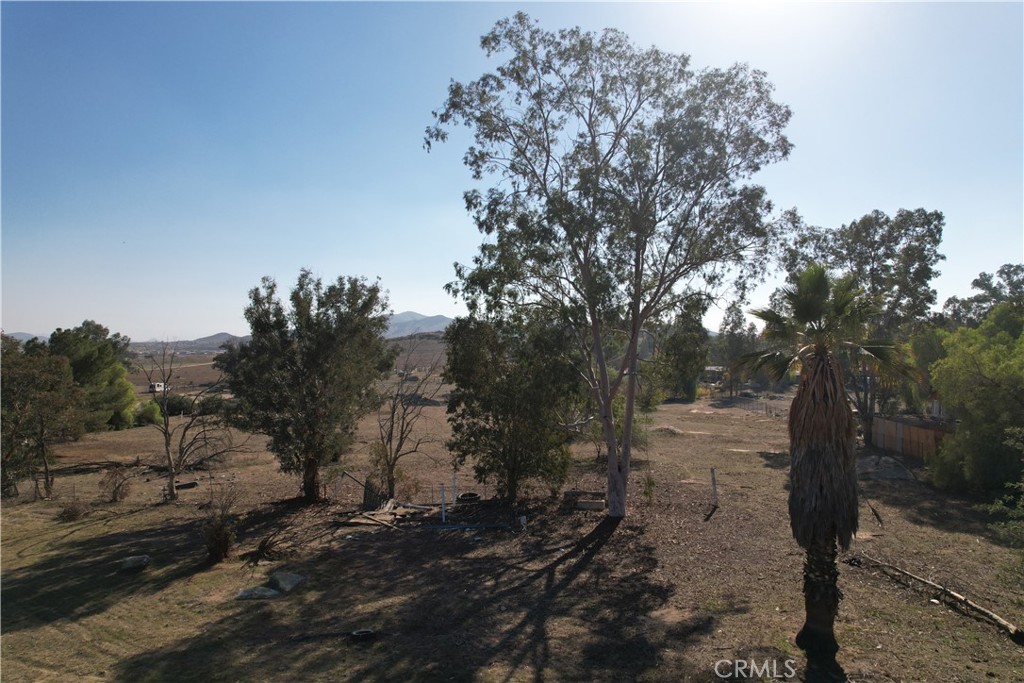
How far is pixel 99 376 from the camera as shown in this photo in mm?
37281

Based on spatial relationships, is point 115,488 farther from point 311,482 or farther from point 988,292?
point 988,292

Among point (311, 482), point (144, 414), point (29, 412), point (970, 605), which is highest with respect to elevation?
point (29, 412)

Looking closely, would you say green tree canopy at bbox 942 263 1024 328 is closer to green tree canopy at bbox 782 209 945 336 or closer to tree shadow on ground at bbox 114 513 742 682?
green tree canopy at bbox 782 209 945 336

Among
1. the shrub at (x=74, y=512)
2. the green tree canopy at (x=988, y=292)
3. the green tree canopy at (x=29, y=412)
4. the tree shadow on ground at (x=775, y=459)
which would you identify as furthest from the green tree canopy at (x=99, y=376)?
the green tree canopy at (x=988, y=292)

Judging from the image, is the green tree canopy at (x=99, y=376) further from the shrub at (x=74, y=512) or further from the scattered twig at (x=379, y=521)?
the scattered twig at (x=379, y=521)

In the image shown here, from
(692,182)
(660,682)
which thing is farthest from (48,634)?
(692,182)

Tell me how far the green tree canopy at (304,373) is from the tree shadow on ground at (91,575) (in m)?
3.66

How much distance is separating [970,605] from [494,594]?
8.31 meters

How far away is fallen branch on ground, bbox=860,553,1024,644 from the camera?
9375 millimetres

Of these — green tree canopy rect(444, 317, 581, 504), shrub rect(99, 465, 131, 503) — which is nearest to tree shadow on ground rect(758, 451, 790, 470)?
green tree canopy rect(444, 317, 581, 504)

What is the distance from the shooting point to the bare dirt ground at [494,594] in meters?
9.04

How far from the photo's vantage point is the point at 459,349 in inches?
744

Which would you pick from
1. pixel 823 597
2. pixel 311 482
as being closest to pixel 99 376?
pixel 311 482

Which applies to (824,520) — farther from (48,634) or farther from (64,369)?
(64,369)
